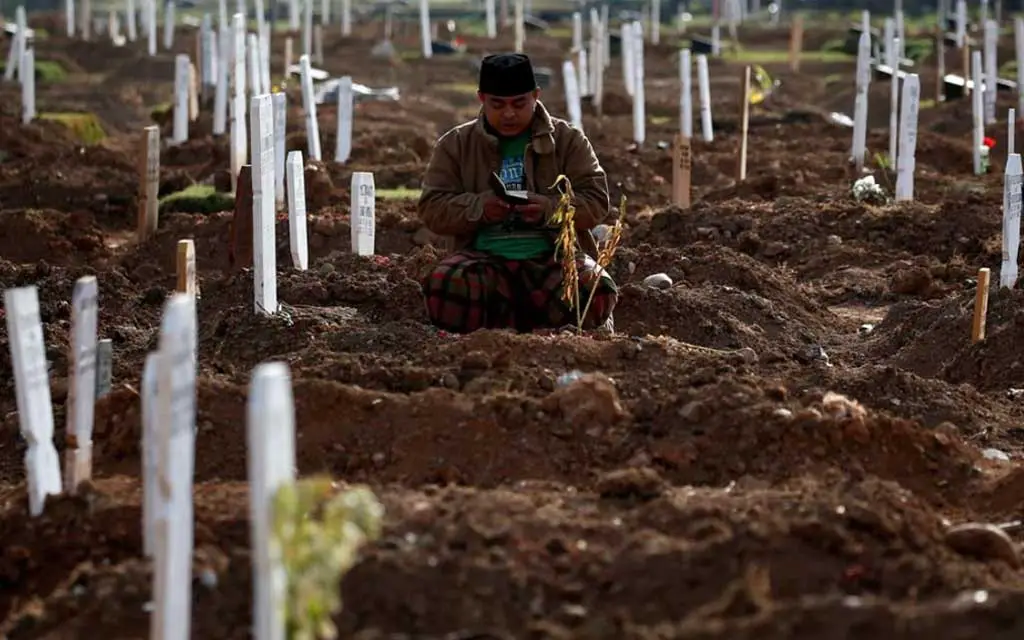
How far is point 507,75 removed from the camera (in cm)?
817

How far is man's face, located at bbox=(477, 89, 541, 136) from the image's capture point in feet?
27.1

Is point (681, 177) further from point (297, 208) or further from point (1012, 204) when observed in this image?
point (1012, 204)

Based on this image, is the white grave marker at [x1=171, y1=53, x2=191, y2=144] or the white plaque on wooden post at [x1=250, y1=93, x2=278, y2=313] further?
the white grave marker at [x1=171, y1=53, x2=191, y2=144]

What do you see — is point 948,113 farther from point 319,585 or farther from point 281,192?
point 319,585

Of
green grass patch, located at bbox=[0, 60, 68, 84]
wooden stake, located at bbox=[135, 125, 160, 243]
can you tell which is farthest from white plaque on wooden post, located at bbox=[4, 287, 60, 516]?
green grass patch, located at bbox=[0, 60, 68, 84]

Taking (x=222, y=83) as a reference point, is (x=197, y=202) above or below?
below

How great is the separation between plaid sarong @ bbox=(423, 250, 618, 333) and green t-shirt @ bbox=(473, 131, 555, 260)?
38 mm

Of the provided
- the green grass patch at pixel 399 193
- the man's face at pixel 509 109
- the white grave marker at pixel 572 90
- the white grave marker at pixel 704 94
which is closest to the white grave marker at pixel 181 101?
the green grass patch at pixel 399 193

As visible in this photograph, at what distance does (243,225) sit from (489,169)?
239 cm

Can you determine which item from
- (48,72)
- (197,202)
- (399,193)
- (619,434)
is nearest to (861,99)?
(399,193)

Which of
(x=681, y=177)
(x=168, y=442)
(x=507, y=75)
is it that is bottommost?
(x=681, y=177)

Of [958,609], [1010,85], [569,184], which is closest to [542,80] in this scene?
[1010,85]

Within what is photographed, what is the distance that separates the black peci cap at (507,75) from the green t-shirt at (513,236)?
1.10 ft

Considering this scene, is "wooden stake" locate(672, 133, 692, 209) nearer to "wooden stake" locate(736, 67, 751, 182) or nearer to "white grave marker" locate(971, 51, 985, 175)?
"wooden stake" locate(736, 67, 751, 182)
